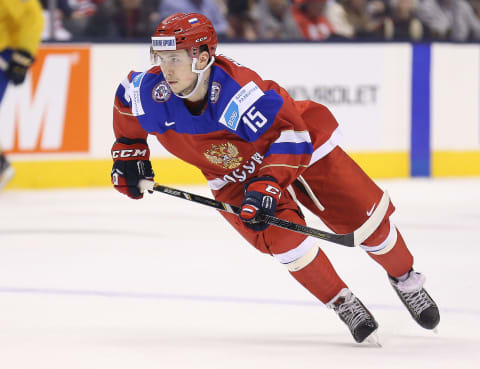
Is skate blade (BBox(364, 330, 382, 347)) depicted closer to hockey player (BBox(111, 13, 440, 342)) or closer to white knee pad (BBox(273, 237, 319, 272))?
hockey player (BBox(111, 13, 440, 342))

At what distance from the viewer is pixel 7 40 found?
579 cm

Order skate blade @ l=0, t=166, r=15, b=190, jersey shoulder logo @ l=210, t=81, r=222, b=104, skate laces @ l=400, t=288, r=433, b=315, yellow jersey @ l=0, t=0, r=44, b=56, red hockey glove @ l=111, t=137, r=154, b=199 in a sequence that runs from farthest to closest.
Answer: skate blade @ l=0, t=166, r=15, b=190, yellow jersey @ l=0, t=0, r=44, b=56, skate laces @ l=400, t=288, r=433, b=315, red hockey glove @ l=111, t=137, r=154, b=199, jersey shoulder logo @ l=210, t=81, r=222, b=104

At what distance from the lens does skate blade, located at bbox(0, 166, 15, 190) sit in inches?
245

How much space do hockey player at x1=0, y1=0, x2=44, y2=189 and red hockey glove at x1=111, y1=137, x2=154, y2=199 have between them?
263cm

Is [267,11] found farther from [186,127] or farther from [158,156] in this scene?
[186,127]

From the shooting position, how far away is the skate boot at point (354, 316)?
124 inches

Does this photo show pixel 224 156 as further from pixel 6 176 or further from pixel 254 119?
pixel 6 176

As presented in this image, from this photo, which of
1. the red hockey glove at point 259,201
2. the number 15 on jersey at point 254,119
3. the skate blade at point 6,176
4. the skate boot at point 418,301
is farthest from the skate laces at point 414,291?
the skate blade at point 6,176

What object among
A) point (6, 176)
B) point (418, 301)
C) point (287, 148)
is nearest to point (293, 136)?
point (287, 148)

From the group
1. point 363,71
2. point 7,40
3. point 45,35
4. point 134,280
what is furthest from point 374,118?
point 134,280

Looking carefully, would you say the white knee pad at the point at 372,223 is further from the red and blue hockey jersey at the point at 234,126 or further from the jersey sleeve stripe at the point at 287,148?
the jersey sleeve stripe at the point at 287,148

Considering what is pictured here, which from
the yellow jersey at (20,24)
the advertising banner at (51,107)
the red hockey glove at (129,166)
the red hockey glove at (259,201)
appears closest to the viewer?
the red hockey glove at (259,201)

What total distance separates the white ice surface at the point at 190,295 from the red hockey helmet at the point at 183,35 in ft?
3.04

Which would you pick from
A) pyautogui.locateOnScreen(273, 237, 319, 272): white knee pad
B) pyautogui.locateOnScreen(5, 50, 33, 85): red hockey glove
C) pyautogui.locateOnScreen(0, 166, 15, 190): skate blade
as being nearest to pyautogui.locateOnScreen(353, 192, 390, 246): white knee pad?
pyautogui.locateOnScreen(273, 237, 319, 272): white knee pad
